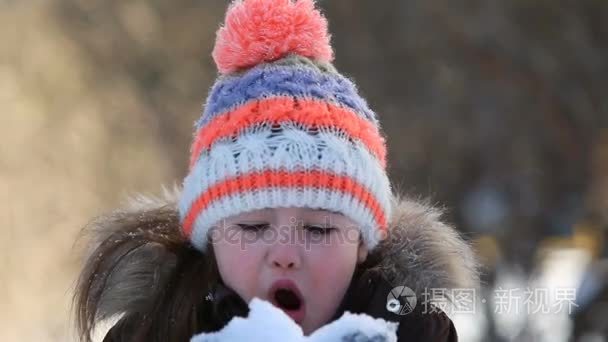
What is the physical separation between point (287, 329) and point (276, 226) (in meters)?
0.34

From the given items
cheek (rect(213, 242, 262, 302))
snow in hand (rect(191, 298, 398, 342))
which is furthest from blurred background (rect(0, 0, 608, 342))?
snow in hand (rect(191, 298, 398, 342))

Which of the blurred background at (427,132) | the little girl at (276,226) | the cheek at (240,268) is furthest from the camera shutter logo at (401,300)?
the blurred background at (427,132)

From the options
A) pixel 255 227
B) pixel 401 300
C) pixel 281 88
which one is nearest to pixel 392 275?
pixel 401 300

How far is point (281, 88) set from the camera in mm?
1708

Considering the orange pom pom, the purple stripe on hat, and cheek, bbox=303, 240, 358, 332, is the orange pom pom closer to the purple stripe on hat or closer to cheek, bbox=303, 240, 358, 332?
the purple stripe on hat

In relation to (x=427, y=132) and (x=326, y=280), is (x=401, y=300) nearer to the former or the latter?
(x=326, y=280)

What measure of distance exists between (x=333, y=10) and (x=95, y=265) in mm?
3548

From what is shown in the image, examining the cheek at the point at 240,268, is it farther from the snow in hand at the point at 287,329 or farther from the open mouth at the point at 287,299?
the snow in hand at the point at 287,329

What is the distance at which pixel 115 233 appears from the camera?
1.91m

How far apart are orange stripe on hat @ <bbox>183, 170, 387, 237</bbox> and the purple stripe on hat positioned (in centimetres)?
15

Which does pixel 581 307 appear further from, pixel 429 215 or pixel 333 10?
pixel 429 215

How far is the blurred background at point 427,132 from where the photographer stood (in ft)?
15.7

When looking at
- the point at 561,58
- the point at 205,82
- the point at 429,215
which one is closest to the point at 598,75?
the point at 561,58

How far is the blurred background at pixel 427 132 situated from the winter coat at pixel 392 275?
2654mm
